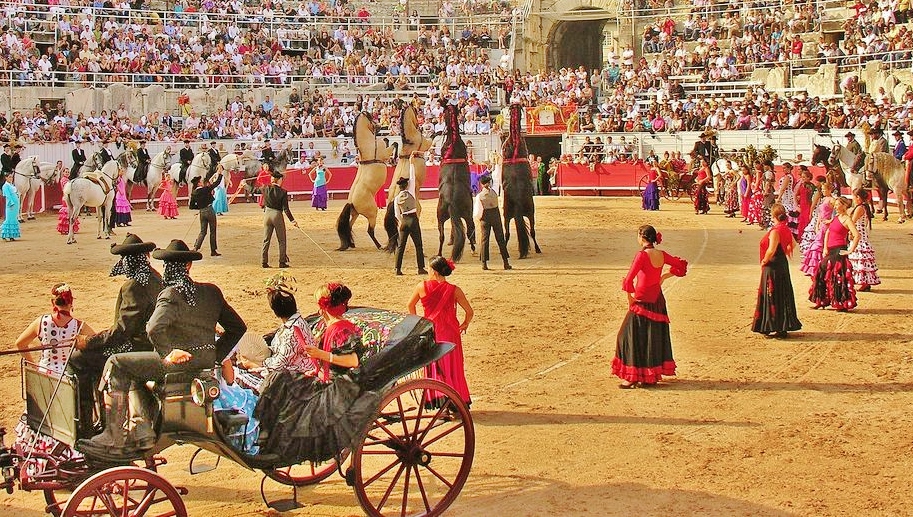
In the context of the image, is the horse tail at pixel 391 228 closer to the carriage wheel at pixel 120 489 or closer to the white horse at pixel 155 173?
the carriage wheel at pixel 120 489

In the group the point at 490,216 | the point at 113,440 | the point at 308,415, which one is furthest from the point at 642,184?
the point at 113,440

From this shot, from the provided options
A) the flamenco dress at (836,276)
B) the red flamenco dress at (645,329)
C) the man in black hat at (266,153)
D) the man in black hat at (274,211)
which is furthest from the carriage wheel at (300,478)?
the man in black hat at (266,153)

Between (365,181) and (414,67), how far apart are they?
74.2 feet

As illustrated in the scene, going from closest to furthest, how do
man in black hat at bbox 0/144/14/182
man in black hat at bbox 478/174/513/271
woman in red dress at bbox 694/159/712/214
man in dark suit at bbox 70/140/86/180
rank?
man in black hat at bbox 478/174/513/271, man in black hat at bbox 0/144/14/182, woman in red dress at bbox 694/159/712/214, man in dark suit at bbox 70/140/86/180

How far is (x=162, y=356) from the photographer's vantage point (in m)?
6.54

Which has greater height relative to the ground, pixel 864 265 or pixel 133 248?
pixel 133 248

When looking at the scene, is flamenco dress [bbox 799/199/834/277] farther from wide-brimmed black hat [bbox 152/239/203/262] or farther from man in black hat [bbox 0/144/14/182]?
man in black hat [bbox 0/144/14/182]

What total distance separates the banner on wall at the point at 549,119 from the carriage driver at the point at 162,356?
31.7 m

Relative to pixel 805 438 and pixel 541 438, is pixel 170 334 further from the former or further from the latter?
pixel 805 438

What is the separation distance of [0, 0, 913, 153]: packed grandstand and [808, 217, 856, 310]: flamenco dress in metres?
15.9

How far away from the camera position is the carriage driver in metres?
6.37

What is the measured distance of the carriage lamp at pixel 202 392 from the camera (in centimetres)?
642

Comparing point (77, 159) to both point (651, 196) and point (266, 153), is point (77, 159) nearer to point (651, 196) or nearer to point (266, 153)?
point (266, 153)

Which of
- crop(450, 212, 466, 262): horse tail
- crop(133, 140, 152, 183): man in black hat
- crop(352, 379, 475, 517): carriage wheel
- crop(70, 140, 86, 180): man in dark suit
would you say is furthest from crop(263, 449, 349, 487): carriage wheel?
crop(133, 140, 152, 183): man in black hat
